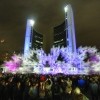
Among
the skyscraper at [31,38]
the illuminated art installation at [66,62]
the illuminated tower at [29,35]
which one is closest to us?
the illuminated art installation at [66,62]

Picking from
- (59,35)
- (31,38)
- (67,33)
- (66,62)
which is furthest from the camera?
(31,38)

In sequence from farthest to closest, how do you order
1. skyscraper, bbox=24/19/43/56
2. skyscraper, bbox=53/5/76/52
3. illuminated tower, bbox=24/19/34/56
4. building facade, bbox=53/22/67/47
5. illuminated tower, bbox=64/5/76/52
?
skyscraper, bbox=24/19/43/56 → illuminated tower, bbox=24/19/34/56 → building facade, bbox=53/22/67/47 → skyscraper, bbox=53/5/76/52 → illuminated tower, bbox=64/5/76/52

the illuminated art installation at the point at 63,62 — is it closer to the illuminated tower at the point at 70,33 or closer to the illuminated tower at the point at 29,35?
the illuminated tower at the point at 70,33

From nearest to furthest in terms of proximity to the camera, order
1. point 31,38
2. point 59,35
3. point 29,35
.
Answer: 1. point 59,35
2. point 29,35
3. point 31,38

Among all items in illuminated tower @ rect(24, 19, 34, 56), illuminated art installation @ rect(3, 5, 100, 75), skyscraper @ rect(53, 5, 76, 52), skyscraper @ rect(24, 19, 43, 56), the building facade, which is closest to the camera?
illuminated art installation @ rect(3, 5, 100, 75)

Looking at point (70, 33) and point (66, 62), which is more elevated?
point (70, 33)

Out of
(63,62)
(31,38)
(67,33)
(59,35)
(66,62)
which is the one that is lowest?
(63,62)

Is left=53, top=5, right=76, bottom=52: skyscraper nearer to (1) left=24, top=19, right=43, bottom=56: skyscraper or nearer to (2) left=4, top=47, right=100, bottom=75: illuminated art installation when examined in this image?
(1) left=24, top=19, right=43, bottom=56: skyscraper

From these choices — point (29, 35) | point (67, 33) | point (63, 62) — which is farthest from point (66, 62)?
point (29, 35)

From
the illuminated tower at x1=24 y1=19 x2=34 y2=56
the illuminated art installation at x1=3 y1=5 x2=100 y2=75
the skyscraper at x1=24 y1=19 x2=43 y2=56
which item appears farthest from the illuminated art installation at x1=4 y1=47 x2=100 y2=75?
the skyscraper at x1=24 y1=19 x2=43 y2=56

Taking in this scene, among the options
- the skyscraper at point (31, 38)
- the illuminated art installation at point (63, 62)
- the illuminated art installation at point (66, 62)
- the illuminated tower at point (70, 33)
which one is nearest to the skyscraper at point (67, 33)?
the illuminated tower at point (70, 33)

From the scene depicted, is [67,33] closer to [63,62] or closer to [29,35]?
[29,35]

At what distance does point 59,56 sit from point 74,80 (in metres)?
48.8

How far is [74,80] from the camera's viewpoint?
19.2 meters
